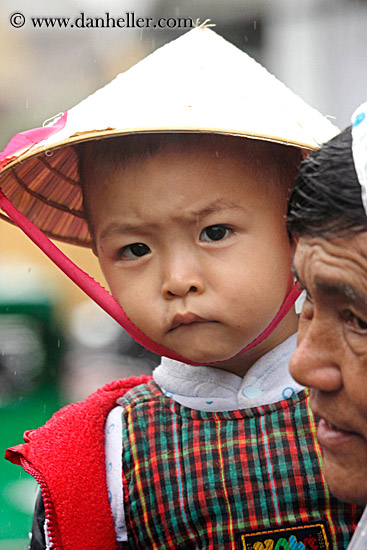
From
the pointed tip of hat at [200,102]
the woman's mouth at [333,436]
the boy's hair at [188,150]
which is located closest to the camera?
the woman's mouth at [333,436]

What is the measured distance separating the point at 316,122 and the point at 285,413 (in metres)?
0.68

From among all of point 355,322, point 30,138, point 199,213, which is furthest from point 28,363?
point 355,322

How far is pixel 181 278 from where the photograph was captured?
166cm

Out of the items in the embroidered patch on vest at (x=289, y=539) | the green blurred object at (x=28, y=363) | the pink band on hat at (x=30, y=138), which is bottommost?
the green blurred object at (x=28, y=363)

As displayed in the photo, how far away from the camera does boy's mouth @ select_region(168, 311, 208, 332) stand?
1695 millimetres

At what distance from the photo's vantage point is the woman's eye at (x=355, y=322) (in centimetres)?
118

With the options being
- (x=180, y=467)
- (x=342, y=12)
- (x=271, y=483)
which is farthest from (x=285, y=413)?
(x=342, y=12)

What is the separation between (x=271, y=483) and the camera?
1.81 m

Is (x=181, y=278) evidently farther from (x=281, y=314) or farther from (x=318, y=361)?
(x=318, y=361)

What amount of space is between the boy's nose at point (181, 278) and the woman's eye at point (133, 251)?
0.09 metres

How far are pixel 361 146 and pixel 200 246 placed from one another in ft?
1.95

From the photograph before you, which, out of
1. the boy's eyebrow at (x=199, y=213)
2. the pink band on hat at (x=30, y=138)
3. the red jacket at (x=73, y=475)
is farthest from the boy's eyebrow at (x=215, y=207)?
the red jacket at (x=73, y=475)

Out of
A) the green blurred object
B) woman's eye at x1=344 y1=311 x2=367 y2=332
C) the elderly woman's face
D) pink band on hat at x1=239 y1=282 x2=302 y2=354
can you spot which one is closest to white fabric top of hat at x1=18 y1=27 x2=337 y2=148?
pink band on hat at x1=239 y1=282 x2=302 y2=354

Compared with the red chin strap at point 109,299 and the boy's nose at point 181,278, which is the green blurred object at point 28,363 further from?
the boy's nose at point 181,278
